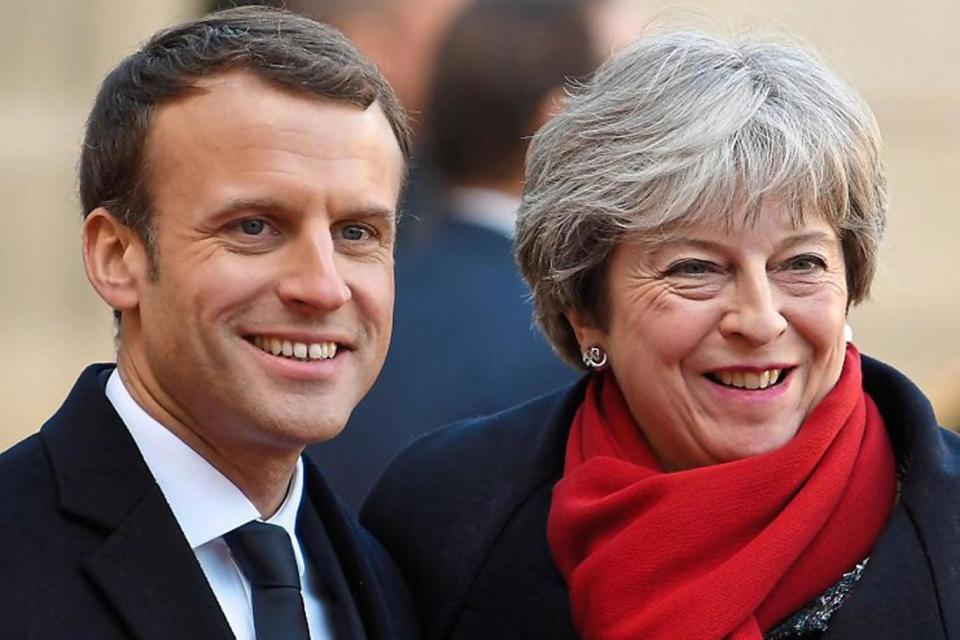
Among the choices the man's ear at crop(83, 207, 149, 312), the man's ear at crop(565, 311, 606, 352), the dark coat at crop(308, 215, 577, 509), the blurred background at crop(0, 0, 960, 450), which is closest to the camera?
the man's ear at crop(83, 207, 149, 312)

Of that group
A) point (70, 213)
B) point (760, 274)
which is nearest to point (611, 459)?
point (760, 274)

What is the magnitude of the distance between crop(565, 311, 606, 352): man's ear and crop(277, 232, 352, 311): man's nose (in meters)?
0.60

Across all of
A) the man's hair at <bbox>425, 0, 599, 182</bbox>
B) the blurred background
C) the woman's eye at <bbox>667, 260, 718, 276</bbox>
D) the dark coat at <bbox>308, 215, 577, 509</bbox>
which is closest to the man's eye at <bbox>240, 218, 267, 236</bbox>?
the woman's eye at <bbox>667, 260, 718, 276</bbox>

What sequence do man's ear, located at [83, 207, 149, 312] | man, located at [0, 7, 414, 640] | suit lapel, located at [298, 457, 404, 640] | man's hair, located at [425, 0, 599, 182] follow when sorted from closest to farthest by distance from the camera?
1. man, located at [0, 7, 414, 640]
2. man's ear, located at [83, 207, 149, 312]
3. suit lapel, located at [298, 457, 404, 640]
4. man's hair, located at [425, 0, 599, 182]

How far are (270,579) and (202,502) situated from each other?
16cm

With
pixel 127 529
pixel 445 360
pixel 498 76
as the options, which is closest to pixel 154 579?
pixel 127 529

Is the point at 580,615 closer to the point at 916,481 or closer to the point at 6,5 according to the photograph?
the point at 916,481

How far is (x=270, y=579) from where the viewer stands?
2953mm

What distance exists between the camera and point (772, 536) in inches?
119

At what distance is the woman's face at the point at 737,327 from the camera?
3062 mm

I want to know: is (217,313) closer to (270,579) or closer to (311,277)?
(311,277)

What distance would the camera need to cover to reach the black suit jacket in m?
2.73

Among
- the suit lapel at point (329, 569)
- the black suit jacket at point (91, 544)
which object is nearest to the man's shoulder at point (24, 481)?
the black suit jacket at point (91, 544)

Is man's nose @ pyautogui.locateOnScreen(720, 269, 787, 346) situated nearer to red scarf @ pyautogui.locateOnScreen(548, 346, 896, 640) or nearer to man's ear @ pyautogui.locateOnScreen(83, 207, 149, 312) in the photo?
red scarf @ pyautogui.locateOnScreen(548, 346, 896, 640)
